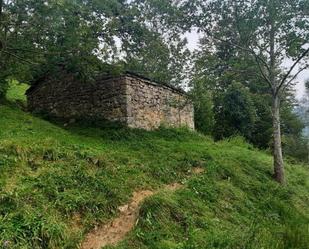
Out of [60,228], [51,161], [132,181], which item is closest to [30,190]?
[60,228]

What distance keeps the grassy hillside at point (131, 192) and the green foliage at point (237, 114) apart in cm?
926

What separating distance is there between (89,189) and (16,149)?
6.59 feet

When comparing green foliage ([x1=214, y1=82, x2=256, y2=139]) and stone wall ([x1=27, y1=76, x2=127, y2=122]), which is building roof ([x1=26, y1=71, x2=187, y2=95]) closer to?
stone wall ([x1=27, y1=76, x2=127, y2=122])

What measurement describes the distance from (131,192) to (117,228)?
1.46 meters

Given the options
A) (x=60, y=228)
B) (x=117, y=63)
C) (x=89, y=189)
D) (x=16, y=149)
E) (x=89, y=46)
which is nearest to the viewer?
(x=60, y=228)

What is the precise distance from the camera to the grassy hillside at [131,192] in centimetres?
646

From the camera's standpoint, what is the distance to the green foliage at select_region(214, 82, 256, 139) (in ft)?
73.4

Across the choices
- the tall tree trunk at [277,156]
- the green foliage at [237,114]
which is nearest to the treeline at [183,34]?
the tall tree trunk at [277,156]

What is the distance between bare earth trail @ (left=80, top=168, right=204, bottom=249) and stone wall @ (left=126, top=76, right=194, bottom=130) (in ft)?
18.9

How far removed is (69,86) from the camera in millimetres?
15281

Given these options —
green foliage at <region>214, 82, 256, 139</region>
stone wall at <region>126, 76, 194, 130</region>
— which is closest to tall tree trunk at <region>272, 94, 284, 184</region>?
stone wall at <region>126, 76, 194, 130</region>

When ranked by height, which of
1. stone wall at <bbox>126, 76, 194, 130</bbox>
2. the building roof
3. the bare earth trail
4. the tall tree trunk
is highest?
the building roof

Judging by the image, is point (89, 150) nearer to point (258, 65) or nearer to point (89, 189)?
point (89, 189)

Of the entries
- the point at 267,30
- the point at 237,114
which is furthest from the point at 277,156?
the point at 237,114
